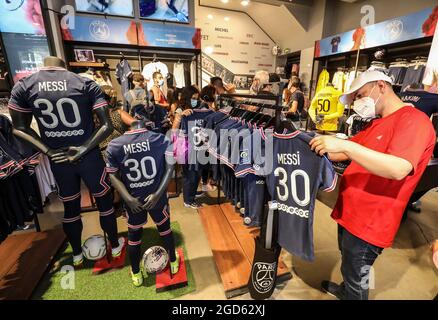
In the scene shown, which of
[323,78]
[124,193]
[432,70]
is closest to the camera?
[124,193]

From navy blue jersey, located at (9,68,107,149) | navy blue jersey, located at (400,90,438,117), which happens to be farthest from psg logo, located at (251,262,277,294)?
navy blue jersey, located at (400,90,438,117)

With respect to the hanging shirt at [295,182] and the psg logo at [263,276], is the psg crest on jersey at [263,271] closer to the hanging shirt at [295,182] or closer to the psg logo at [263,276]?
the psg logo at [263,276]

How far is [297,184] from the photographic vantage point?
4.73ft

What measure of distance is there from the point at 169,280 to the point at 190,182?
142 centimetres

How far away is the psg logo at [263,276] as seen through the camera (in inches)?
64.5

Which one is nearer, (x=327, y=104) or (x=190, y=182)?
(x=190, y=182)

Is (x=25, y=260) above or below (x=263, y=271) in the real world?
below

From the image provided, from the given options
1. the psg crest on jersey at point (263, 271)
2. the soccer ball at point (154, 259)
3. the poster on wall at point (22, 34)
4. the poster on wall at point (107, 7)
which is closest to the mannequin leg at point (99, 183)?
the soccer ball at point (154, 259)

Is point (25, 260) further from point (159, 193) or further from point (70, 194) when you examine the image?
point (159, 193)

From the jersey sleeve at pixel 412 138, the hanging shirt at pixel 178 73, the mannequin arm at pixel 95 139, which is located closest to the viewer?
the jersey sleeve at pixel 412 138

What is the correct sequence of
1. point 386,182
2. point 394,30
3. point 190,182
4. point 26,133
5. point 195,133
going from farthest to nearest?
1. point 394,30
2. point 190,182
3. point 195,133
4. point 26,133
5. point 386,182

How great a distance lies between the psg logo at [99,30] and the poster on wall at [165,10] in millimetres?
990

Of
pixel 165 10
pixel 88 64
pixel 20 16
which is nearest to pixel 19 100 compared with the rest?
pixel 20 16

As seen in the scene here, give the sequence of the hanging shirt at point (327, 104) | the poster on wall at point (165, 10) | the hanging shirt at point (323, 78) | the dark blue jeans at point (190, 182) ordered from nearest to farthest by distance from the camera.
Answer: the dark blue jeans at point (190, 182)
the hanging shirt at point (327, 104)
the poster on wall at point (165, 10)
the hanging shirt at point (323, 78)
